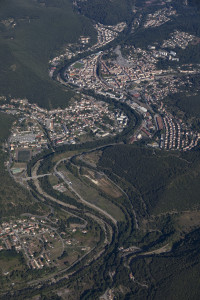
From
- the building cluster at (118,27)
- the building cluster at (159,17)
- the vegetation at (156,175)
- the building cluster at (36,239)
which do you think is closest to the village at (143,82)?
the vegetation at (156,175)

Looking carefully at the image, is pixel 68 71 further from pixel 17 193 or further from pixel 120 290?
pixel 120 290

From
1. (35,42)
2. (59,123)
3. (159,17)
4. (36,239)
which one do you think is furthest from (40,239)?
(159,17)

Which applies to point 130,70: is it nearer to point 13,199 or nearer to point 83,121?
point 83,121

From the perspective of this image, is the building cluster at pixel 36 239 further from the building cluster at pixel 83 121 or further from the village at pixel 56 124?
the building cluster at pixel 83 121

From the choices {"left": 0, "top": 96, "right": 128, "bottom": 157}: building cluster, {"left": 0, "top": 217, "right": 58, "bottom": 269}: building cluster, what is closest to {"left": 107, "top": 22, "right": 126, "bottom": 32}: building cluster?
{"left": 0, "top": 96, "right": 128, "bottom": 157}: building cluster

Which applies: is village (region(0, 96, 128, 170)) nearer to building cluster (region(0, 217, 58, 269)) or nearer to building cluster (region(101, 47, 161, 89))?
building cluster (region(101, 47, 161, 89))
